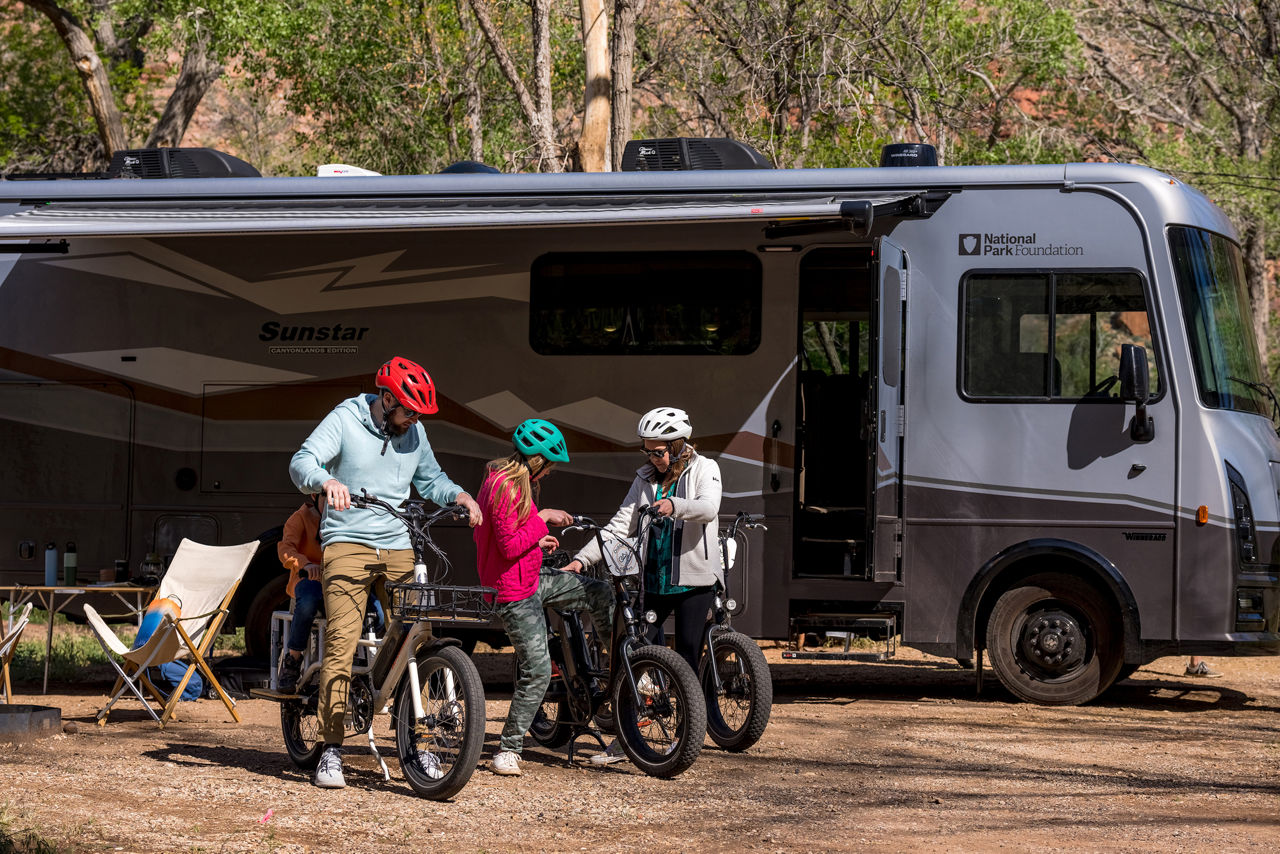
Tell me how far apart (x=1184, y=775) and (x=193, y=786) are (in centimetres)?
433

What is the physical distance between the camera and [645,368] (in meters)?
9.11

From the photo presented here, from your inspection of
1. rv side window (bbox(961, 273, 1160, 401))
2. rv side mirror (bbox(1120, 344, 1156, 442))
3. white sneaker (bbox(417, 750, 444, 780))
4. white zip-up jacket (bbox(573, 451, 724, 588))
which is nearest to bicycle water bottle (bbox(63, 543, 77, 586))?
white zip-up jacket (bbox(573, 451, 724, 588))

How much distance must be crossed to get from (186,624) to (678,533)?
10.0 feet

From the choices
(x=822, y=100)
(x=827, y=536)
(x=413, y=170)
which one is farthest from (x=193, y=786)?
(x=413, y=170)

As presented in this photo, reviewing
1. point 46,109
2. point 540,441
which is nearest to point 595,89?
point 540,441

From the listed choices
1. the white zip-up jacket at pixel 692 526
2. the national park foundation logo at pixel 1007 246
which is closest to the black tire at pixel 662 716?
the white zip-up jacket at pixel 692 526

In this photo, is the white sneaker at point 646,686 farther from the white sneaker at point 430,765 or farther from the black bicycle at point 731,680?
the white sneaker at point 430,765

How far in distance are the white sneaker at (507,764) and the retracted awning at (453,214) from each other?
9.96 ft

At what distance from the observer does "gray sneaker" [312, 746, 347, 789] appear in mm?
6188

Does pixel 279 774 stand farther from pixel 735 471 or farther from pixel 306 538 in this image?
pixel 735 471

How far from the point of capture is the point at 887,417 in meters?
8.72

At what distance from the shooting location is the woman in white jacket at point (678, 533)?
22.9 feet

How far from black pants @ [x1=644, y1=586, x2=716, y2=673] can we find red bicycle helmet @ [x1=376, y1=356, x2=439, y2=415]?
1.62 metres

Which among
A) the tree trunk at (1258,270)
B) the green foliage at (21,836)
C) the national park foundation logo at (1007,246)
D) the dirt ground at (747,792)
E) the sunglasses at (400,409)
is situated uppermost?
the tree trunk at (1258,270)
